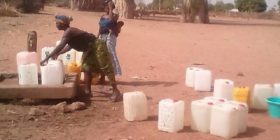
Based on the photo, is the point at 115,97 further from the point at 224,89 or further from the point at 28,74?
the point at 224,89

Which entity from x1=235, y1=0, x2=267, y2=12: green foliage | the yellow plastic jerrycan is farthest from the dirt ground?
x1=235, y1=0, x2=267, y2=12: green foliage

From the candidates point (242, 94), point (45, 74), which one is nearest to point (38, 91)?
point (45, 74)

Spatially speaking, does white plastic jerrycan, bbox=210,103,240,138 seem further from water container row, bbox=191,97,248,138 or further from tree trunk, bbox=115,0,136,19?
tree trunk, bbox=115,0,136,19

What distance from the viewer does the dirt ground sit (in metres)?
5.47

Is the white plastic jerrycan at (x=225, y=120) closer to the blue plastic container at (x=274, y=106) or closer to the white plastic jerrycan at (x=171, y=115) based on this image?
the white plastic jerrycan at (x=171, y=115)

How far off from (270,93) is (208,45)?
903 cm

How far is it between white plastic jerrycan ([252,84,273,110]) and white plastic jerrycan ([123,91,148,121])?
1794 mm

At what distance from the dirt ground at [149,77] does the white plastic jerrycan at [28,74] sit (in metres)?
0.33

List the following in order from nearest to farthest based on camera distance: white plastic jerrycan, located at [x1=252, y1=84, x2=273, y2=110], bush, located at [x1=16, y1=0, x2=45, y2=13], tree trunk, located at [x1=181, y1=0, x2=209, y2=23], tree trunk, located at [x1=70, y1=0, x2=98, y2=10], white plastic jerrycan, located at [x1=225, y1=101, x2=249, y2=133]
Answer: white plastic jerrycan, located at [x1=225, y1=101, x2=249, y2=133], white plastic jerrycan, located at [x1=252, y1=84, x2=273, y2=110], bush, located at [x1=16, y1=0, x2=45, y2=13], tree trunk, located at [x1=181, y1=0, x2=209, y2=23], tree trunk, located at [x1=70, y1=0, x2=98, y2=10]

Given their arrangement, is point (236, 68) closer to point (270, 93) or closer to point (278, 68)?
point (278, 68)

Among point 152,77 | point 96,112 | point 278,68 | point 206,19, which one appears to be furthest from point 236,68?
point 206,19

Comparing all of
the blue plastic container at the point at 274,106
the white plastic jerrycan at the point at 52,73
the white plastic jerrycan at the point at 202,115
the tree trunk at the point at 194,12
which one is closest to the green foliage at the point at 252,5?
the tree trunk at the point at 194,12

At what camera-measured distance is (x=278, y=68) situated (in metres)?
10.9

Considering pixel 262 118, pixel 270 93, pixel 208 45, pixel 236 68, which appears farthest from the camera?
pixel 208 45
